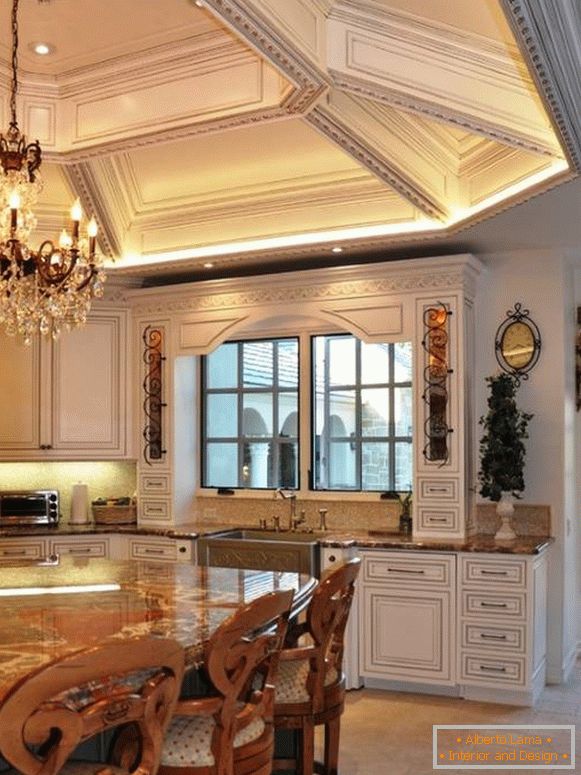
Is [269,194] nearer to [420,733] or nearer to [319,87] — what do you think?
[319,87]

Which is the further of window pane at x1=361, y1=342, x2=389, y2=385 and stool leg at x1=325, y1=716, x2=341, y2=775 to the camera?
window pane at x1=361, y1=342, x2=389, y2=385

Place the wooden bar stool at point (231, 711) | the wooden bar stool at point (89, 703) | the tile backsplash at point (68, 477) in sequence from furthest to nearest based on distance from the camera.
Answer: the tile backsplash at point (68, 477)
the wooden bar stool at point (231, 711)
the wooden bar stool at point (89, 703)

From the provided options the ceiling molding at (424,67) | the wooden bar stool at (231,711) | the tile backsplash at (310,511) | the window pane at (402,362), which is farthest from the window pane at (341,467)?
the wooden bar stool at (231,711)

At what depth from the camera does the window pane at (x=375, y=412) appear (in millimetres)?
5949

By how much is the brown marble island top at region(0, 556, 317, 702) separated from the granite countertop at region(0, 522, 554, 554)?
1591 mm

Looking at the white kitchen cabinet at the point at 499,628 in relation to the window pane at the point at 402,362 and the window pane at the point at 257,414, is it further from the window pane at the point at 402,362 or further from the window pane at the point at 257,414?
the window pane at the point at 257,414

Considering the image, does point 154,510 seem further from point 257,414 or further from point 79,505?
point 257,414

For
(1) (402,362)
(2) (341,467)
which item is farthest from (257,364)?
(1) (402,362)

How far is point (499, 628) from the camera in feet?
16.1

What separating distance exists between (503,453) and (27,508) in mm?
3287

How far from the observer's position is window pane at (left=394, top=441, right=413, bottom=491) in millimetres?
5844

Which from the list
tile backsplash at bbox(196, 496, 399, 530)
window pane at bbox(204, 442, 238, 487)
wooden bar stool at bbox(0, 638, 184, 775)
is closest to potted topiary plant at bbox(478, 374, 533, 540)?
tile backsplash at bbox(196, 496, 399, 530)

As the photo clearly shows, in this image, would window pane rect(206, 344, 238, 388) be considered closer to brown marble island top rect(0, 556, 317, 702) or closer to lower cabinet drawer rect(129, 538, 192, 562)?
lower cabinet drawer rect(129, 538, 192, 562)

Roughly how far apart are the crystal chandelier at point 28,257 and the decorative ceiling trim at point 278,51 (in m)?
0.98
